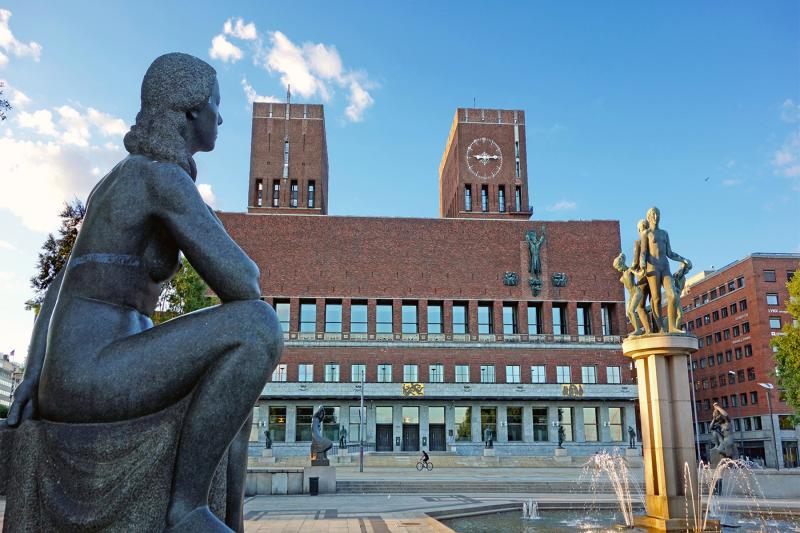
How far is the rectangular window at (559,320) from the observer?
5544 centimetres

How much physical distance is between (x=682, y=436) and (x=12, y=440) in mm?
10190

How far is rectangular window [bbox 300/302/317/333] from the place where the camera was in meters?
53.7

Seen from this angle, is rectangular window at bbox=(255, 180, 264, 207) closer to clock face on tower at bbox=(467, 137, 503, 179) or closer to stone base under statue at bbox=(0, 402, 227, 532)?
clock face on tower at bbox=(467, 137, 503, 179)

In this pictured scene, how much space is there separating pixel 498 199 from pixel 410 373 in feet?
75.7

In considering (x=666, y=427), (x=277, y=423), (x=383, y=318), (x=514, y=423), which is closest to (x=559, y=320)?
(x=514, y=423)

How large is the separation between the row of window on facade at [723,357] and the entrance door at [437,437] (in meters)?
34.3

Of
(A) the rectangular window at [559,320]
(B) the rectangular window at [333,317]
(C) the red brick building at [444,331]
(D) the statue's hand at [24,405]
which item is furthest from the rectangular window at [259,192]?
(D) the statue's hand at [24,405]


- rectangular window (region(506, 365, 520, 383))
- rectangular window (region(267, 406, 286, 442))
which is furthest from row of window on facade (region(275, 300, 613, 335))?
rectangular window (region(267, 406, 286, 442))

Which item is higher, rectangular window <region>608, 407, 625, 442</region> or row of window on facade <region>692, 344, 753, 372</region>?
row of window on facade <region>692, 344, 753, 372</region>

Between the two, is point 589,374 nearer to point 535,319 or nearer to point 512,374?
point 535,319

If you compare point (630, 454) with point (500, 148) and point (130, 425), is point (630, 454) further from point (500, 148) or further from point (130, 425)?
point (130, 425)

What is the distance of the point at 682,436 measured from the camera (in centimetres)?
1028

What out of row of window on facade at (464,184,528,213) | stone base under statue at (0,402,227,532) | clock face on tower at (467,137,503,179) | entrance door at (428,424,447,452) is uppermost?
clock face on tower at (467,137,503,179)

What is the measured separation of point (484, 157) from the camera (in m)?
67.1
